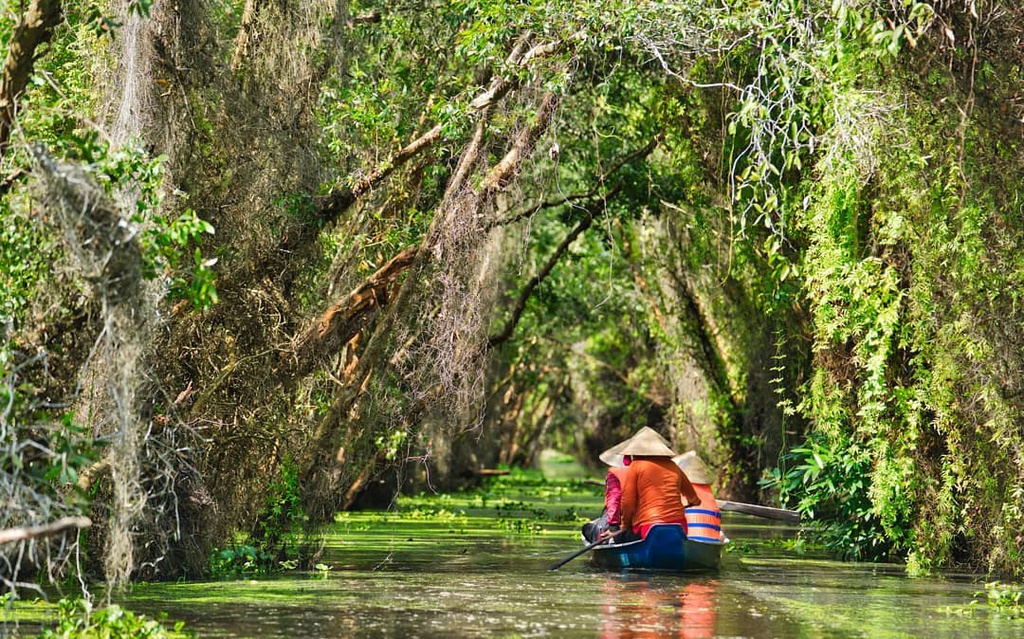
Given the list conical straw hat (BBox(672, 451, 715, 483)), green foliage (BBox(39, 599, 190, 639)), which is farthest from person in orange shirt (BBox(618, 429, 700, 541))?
green foliage (BBox(39, 599, 190, 639))

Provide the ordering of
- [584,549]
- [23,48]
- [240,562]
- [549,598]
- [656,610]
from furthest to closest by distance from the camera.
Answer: [584,549] < [240,562] < [549,598] < [656,610] < [23,48]

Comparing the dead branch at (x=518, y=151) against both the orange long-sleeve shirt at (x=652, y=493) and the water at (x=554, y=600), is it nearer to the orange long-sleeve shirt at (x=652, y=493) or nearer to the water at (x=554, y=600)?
the orange long-sleeve shirt at (x=652, y=493)

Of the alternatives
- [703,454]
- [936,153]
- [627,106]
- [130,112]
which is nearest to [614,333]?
[703,454]

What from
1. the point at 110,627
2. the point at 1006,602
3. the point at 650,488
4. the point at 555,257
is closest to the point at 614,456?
the point at 650,488

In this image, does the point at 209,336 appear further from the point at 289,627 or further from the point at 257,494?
the point at 289,627

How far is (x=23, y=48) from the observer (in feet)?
34.0

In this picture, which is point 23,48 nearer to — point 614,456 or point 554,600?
point 554,600

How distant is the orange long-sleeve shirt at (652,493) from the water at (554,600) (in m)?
0.69

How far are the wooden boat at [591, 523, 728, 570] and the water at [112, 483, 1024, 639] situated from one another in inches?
6.8

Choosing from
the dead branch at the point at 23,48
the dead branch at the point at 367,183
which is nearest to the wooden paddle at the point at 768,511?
the dead branch at the point at 367,183

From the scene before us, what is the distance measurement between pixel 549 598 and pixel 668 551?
3.26 metres

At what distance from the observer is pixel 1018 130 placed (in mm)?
14227

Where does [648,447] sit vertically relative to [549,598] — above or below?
above

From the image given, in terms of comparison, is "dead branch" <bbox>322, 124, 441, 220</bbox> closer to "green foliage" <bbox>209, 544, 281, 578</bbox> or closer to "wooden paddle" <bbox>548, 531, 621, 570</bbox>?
"green foliage" <bbox>209, 544, 281, 578</bbox>
